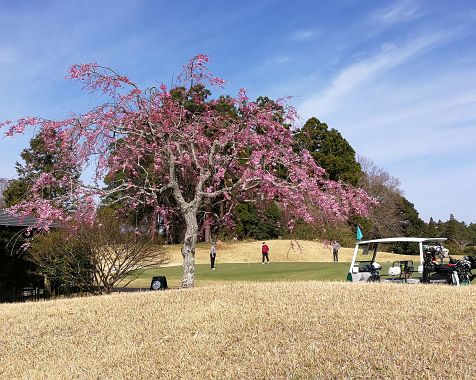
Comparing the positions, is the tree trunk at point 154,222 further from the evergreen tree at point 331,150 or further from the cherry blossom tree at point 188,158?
the evergreen tree at point 331,150

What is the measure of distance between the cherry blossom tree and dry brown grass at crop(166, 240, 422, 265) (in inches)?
1002

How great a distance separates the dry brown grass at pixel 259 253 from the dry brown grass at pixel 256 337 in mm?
29423

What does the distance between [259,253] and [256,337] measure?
3483 cm

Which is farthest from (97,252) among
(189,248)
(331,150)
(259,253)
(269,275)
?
(331,150)

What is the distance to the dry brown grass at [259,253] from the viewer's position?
1574 inches

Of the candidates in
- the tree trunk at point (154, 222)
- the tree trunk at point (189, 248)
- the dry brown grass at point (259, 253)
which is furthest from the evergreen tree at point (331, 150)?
the tree trunk at point (189, 248)

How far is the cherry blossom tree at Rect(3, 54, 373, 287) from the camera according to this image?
39.7ft

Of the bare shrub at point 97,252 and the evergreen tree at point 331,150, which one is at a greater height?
the evergreen tree at point 331,150

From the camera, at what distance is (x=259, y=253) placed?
41531 mm

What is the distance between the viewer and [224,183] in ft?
48.3

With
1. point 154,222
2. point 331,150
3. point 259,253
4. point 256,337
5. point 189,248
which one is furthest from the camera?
point 331,150

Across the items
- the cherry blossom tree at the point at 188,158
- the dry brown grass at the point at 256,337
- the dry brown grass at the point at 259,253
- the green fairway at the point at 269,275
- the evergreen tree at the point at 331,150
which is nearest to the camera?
the dry brown grass at the point at 256,337

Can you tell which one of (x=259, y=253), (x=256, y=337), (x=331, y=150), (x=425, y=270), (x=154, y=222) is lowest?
(x=256, y=337)

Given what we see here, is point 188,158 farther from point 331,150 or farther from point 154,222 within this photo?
point 331,150
